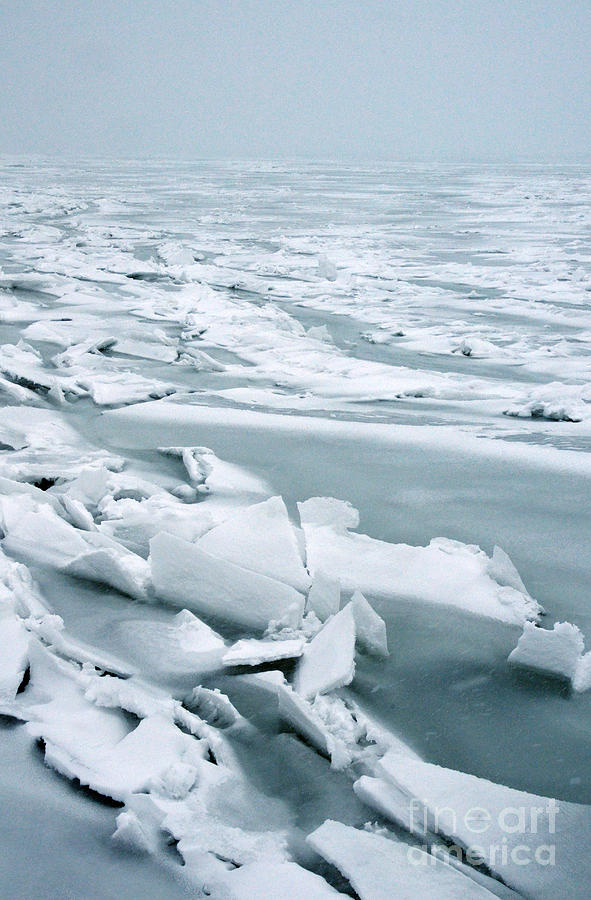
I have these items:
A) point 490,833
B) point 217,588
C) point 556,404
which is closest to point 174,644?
point 217,588

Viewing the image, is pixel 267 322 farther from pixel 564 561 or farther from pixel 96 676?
pixel 96 676

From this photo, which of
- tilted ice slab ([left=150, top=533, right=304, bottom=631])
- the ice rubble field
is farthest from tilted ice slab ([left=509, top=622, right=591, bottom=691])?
tilted ice slab ([left=150, top=533, right=304, bottom=631])

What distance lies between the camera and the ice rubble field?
979mm

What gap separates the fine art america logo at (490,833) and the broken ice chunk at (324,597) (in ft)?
1.71

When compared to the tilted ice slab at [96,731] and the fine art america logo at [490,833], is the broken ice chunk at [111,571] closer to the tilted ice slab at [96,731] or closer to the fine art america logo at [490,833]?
the tilted ice slab at [96,731]

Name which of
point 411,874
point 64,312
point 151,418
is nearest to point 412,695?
point 411,874

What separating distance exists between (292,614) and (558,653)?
1.64ft

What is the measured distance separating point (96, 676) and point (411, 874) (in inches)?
24.9

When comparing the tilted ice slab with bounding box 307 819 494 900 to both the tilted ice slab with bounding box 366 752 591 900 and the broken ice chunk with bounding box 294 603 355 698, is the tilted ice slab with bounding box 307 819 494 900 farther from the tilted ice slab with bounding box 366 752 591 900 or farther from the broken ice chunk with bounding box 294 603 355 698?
the broken ice chunk with bounding box 294 603 355 698

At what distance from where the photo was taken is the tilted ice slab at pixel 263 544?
1.63 meters

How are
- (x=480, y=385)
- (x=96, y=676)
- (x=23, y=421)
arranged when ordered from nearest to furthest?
(x=96, y=676) → (x=23, y=421) → (x=480, y=385)

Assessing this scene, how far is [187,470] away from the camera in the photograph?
2.35 meters

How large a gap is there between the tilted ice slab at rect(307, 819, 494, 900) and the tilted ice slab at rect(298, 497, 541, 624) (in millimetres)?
668

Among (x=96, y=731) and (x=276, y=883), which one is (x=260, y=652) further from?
(x=276, y=883)
